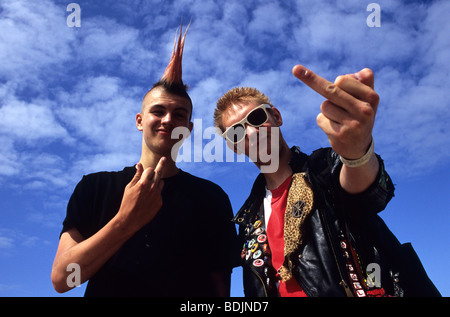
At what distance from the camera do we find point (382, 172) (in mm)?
2211

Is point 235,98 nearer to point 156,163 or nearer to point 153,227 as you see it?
point 156,163

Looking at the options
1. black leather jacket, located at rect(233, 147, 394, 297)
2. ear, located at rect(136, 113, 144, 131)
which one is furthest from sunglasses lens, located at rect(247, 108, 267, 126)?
ear, located at rect(136, 113, 144, 131)

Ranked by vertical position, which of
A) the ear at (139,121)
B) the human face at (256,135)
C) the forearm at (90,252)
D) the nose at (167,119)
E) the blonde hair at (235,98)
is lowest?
the forearm at (90,252)

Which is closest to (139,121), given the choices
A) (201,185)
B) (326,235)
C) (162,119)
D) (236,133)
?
(162,119)

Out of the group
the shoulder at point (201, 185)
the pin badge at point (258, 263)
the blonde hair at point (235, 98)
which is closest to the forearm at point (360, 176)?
the pin badge at point (258, 263)

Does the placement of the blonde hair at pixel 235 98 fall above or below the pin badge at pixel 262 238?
above

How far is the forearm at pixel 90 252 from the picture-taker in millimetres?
2691

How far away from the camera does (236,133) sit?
11.1 ft

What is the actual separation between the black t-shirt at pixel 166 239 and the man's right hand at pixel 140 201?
2.30 feet

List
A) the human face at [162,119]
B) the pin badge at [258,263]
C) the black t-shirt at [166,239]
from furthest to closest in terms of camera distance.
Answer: the human face at [162,119] < the black t-shirt at [166,239] < the pin badge at [258,263]

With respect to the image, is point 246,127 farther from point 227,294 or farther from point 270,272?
point 227,294

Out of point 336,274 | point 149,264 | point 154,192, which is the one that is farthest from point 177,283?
point 336,274

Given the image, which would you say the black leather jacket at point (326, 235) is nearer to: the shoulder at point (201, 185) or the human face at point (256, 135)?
the human face at point (256, 135)
